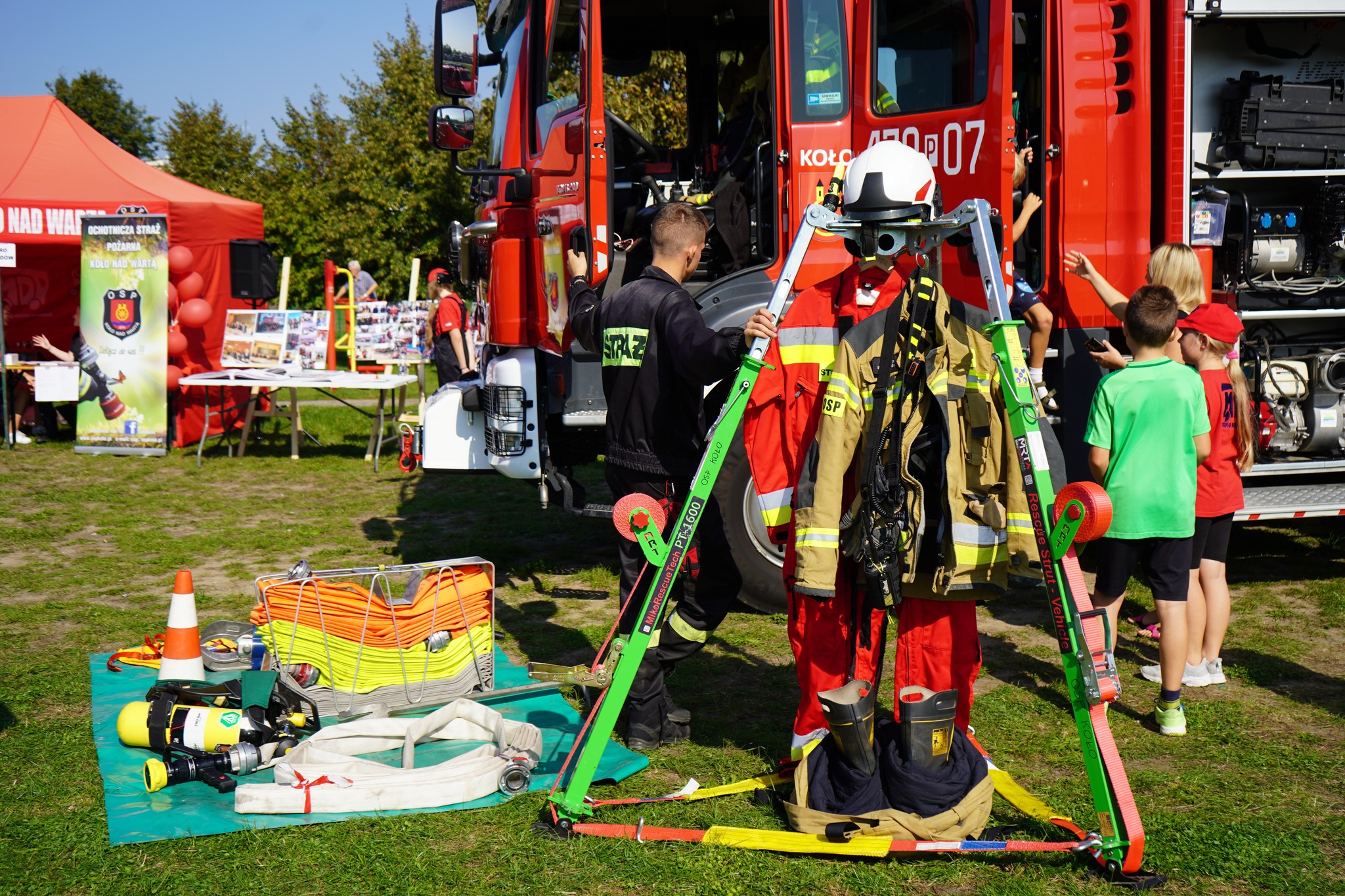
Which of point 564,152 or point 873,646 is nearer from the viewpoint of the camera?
point 873,646

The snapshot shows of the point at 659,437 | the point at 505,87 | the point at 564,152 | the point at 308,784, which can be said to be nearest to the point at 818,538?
the point at 659,437

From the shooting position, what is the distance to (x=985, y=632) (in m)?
5.75

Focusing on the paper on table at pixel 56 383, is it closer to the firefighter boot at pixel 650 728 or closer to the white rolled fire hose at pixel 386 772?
the white rolled fire hose at pixel 386 772

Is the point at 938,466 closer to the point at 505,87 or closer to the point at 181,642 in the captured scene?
the point at 181,642

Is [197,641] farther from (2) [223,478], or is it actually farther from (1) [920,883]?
(2) [223,478]

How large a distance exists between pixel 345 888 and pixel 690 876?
3.44 feet

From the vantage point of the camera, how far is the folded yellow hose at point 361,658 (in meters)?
4.62

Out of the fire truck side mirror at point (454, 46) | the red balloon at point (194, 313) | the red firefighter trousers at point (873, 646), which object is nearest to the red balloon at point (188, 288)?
the red balloon at point (194, 313)

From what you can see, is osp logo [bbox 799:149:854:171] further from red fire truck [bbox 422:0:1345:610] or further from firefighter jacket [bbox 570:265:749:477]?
firefighter jacket [bbox 570:265:749:477]

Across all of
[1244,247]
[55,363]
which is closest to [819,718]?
[1244,247]

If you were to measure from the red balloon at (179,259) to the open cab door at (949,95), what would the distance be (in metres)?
10.2

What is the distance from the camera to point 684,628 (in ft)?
14.1

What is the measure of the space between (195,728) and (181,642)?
2.87 ft

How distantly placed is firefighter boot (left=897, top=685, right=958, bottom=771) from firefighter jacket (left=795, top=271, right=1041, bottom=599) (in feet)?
1.05
